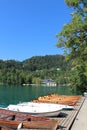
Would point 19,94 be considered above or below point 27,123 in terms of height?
above

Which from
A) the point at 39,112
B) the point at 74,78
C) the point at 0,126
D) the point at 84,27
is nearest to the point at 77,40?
the point at 84,27

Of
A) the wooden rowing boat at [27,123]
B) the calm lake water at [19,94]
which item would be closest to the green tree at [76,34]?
the wooden rowing boat at [27,123]

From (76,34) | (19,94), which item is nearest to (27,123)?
(76,34)

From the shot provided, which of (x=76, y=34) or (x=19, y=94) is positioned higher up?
(x=76, y=34)

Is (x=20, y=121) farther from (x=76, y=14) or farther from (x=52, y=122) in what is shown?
(x=76, y=14)

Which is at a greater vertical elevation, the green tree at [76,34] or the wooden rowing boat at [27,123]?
the green tree at [76,34]

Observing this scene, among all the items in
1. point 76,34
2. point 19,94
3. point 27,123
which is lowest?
point 27,123

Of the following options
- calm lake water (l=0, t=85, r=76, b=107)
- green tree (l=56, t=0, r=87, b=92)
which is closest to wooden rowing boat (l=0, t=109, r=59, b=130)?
green tree (l=56, t=0, r=87, b=92)

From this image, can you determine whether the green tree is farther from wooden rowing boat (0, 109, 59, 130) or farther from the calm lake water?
the calm lake water

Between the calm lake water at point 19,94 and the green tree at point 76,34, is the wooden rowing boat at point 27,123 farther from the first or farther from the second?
the calm lake water at point 19,94

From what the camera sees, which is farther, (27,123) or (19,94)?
(19,94)

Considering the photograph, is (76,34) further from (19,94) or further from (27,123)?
(19,94)

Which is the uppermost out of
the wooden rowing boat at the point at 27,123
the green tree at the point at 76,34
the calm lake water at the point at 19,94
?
the green tree at the point at 76,34

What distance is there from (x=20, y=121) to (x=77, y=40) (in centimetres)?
595
